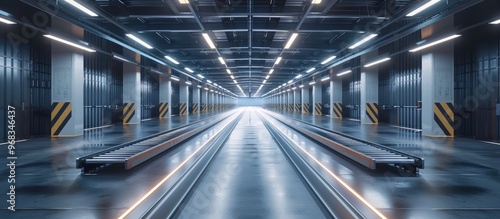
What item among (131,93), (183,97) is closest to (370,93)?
(131,93)

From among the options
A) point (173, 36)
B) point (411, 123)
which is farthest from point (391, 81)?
point (173, 36)

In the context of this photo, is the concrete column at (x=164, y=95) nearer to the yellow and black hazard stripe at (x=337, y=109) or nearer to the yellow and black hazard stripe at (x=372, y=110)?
the yellow and black hazard stripe at (x=337, y=109)

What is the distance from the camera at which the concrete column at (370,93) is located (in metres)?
24.2

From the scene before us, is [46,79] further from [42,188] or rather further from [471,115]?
[471,115]

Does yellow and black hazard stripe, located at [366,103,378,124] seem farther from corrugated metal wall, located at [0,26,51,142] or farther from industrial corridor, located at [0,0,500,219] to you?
corrugated metal wall, located at [0,26,51,142]

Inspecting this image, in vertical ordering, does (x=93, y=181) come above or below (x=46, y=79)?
below

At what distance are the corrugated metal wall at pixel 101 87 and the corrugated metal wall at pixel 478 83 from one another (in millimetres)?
18943

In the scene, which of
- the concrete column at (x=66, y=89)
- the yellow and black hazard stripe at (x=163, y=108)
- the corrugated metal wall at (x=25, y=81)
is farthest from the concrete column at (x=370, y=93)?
the corrugated metal wall at (x=25, y=81)

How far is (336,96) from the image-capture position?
110ft

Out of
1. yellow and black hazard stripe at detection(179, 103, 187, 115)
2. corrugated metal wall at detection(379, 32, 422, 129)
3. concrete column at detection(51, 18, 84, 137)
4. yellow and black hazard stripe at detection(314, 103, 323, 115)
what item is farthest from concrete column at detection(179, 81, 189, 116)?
concrete column at detection(51, 18, 84, 137)

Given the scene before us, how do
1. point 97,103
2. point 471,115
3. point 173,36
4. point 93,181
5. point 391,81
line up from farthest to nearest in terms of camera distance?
point 391,81
point 97,103
point 173,36
point 471,115
point 93,181

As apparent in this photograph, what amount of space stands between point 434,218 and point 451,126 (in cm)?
1282

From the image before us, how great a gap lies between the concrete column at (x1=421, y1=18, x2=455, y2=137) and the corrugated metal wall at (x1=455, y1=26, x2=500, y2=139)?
75cm

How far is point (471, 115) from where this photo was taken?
15352 mm
